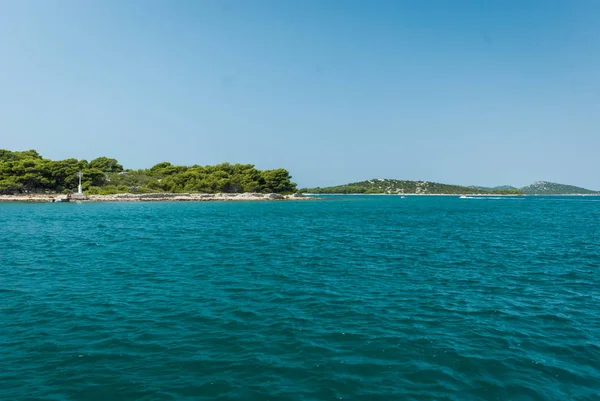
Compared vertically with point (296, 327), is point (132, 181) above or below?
above

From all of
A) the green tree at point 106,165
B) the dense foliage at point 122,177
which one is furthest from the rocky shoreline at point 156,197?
the green tree at point 106,165

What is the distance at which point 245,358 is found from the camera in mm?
9438

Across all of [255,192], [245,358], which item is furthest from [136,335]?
[255,192]

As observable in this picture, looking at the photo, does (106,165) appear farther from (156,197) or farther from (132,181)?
(156,197)

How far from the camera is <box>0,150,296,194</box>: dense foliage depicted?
102688mm

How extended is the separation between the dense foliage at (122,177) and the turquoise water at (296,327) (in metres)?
100

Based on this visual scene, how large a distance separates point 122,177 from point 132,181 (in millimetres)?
4262

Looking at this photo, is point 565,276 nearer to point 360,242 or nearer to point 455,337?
point 455,337

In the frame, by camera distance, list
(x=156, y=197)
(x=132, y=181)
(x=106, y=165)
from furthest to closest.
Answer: (x=106, y=165) < (x=132, y=181) < (x=156, y=197)

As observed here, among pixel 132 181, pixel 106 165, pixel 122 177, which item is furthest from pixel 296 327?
pixel 106 165

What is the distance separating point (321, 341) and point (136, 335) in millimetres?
5483

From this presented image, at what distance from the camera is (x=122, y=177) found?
13325 cm

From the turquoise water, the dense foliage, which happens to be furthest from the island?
the turquoise water

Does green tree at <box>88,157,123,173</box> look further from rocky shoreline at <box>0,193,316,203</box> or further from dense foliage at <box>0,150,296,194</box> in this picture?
rocky shoreline at <box>0,193,316,203</box>
